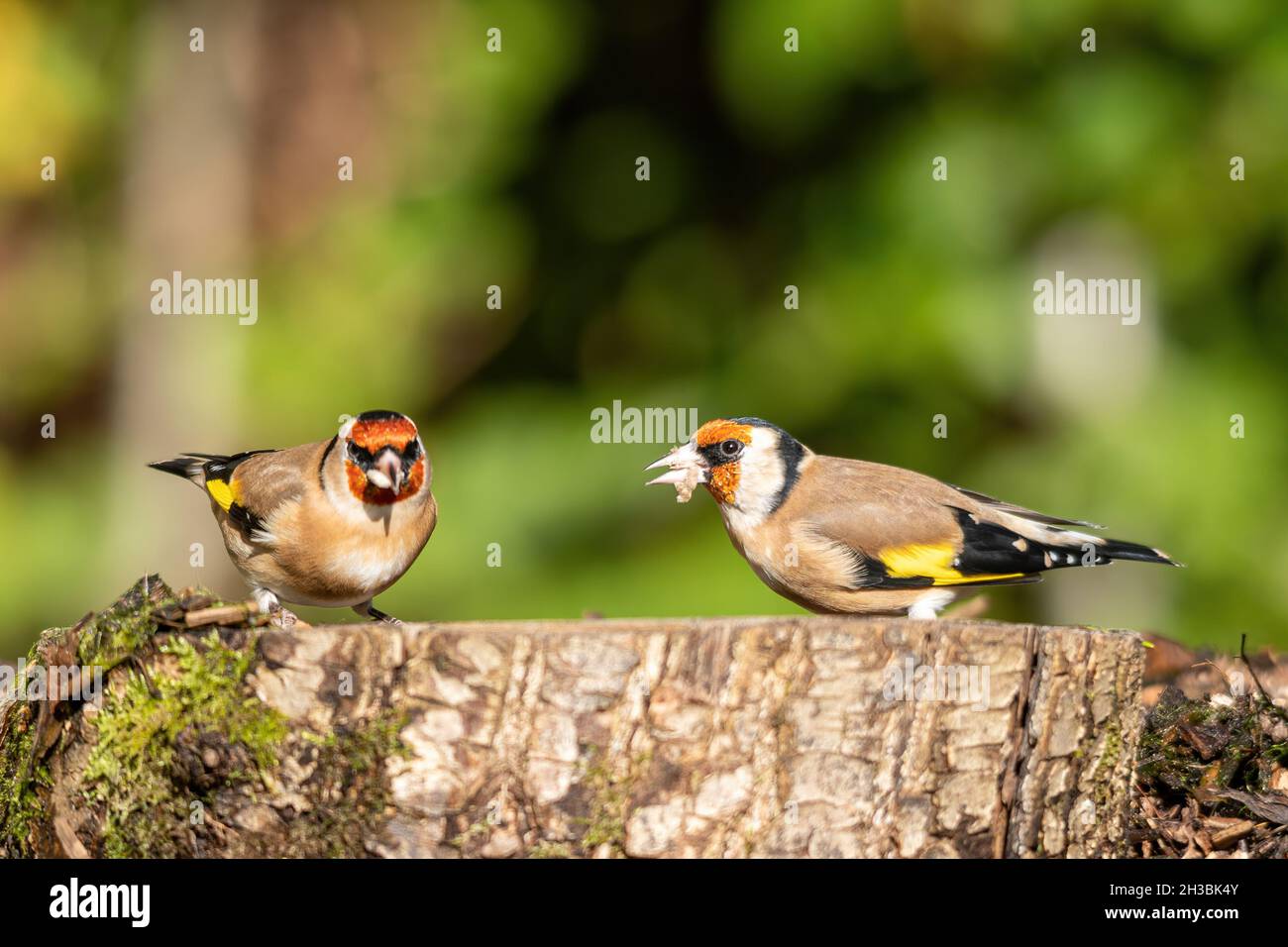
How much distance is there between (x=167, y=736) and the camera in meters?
3.43

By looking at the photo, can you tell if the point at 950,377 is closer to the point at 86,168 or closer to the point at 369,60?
the point at 369,60

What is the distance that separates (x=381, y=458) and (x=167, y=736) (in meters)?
1.44

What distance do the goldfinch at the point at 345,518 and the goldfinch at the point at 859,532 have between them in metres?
1.07

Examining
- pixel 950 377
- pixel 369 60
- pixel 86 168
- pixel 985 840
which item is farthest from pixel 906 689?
pixel 86 168

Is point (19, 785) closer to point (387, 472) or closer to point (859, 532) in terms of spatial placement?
point (387, 472)

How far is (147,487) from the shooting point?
30.1 feet

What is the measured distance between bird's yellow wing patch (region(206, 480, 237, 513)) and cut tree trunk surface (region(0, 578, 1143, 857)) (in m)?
1.61

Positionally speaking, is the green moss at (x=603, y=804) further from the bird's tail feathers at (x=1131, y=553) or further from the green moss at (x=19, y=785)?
the bird's tail feathers at (x=1131, y=553)

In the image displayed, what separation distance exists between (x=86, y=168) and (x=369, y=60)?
2.35 metres
